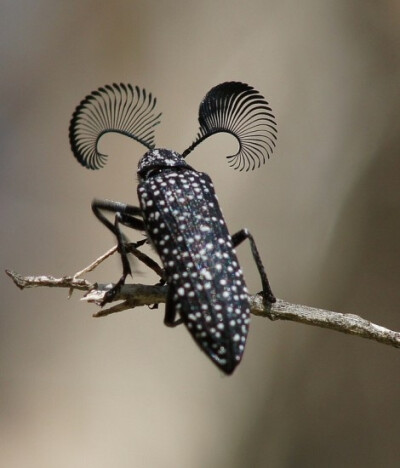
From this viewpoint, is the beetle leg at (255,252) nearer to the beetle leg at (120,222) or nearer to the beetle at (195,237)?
the beetle at (195,237)

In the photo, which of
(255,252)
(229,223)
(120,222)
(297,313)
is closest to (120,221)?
(120,222)

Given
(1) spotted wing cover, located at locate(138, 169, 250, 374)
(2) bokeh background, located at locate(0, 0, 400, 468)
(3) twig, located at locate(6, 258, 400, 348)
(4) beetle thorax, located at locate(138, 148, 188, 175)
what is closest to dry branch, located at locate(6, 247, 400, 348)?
(3) twig, located at locate(6, 258, 400, 348)

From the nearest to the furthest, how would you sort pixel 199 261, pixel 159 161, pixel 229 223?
pixel 199 261, pixel 159 161, pixel 229 223

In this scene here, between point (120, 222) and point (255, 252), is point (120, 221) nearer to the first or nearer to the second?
point (120, 222)

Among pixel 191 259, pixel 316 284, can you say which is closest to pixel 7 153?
pixel 316 284

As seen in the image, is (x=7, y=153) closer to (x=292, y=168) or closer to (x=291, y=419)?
(x=292, y=168)
